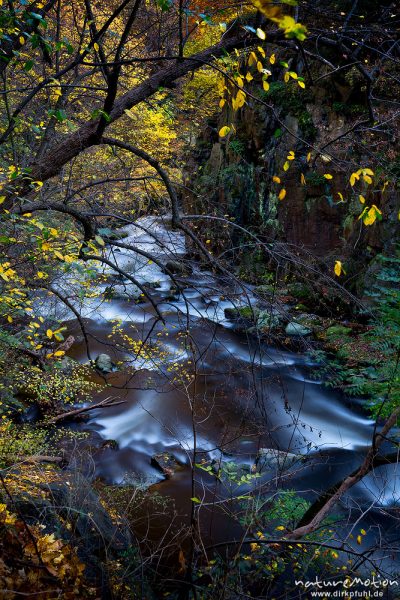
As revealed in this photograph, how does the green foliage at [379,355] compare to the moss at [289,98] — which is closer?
the green foliage at [379,355]

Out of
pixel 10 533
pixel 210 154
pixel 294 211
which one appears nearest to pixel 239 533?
pixel 10 533

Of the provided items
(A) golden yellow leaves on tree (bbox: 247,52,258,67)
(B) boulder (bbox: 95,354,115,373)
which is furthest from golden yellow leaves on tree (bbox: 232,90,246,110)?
(B) boulder (bbox: 95,354,115,373)

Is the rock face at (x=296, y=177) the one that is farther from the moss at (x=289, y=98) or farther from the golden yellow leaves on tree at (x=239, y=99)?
the golden yellow leaves on tree at (x=239, y=99)

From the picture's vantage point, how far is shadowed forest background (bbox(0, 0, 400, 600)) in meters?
2.80

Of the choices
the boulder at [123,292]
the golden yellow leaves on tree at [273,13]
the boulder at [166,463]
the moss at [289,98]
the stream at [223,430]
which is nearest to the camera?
the golden yellow leaves on tree at [273,13]

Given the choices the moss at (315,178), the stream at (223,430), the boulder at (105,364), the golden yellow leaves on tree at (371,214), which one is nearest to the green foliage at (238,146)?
the moss at (315,178)

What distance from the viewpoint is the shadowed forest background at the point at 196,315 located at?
280cm

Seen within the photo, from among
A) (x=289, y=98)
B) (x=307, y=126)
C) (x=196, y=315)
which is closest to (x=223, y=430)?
(x=196, y=315)

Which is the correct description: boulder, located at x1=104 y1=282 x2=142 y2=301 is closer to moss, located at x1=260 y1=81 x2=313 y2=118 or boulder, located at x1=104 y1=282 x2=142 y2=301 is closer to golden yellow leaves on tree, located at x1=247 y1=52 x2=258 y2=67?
golden yellow leaves on tree, located at x1=247 y1=52 x2=258 y2=67

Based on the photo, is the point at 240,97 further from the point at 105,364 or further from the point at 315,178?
the point at 315,178

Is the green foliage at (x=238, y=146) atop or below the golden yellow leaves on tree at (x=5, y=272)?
atop

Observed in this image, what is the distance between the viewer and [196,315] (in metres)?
9.44

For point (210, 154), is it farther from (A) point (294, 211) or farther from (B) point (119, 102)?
(B) point (119, 102)

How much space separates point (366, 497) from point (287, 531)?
7.75ft
